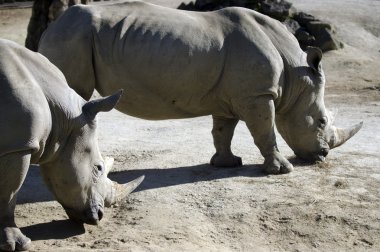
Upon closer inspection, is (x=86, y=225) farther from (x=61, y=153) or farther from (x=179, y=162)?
(x=179, y=162)

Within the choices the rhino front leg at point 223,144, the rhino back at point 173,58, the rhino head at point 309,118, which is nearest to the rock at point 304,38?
the rhino head at point 309,118

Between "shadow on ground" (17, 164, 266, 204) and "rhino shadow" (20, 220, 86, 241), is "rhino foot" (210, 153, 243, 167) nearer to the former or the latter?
"shadow on ground" (17, 164, 266, 204)

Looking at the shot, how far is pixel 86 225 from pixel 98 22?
6.94ft

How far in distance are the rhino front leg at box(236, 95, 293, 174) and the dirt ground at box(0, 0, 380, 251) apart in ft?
0.49

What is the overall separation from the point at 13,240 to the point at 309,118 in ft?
12.8

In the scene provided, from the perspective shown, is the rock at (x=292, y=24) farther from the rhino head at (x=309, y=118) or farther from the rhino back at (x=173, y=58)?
the rhino back at (x=173, y=58)

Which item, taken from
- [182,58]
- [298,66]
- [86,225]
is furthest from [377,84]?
[86,225]

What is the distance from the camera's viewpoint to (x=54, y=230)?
20.0 ft

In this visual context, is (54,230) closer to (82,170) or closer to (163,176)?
(82,170)

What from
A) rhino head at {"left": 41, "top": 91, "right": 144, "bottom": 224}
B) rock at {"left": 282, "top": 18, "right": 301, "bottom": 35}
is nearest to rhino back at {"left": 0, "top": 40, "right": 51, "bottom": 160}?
rhino head at {"left": 41, "top": 91, "right": 144, "bottom": 224}

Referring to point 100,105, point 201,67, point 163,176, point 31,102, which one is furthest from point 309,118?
point 31,102

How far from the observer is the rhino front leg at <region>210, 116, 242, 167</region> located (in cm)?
836

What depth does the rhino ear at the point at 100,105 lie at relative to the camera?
5.69 metres

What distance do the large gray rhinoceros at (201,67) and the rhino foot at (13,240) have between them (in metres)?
2.16
